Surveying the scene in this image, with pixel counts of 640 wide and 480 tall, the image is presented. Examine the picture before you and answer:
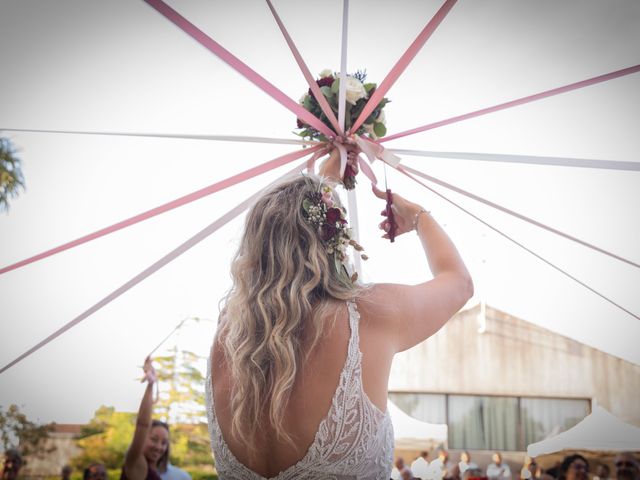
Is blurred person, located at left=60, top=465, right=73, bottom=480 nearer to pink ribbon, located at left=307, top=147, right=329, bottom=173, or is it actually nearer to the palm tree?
the palm tree

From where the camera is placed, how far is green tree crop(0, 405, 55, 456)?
6.10 m

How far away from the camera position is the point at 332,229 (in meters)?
1.84

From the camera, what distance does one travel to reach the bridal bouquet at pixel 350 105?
2.75 m

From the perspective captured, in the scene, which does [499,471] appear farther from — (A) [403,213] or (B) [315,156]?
(A) [403,213]

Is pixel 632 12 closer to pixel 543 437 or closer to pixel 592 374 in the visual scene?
pixel 592 374

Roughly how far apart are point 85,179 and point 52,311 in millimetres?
1103

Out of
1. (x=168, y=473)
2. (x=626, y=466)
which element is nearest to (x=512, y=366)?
(x=626, y=466)

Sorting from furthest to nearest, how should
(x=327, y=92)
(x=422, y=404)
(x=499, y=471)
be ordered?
(x=422, y=404) → (x=499, y=471) → (x=327, y=92)

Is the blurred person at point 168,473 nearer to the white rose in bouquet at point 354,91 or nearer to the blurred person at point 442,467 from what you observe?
the white rose in bouquet at point 354,91

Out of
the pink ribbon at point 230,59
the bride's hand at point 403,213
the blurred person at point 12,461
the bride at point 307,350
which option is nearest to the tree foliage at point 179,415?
the blurred person at point 12,461

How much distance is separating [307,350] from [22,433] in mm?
6935

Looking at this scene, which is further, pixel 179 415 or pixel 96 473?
pixel 179 415

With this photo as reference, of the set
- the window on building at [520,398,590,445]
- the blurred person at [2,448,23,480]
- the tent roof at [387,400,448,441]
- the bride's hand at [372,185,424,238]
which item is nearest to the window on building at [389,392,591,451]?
the window on building at [520,398,590,445]

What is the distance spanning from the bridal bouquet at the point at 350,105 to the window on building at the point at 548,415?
32.4 ft
